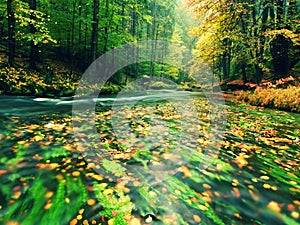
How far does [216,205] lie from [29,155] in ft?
9.25

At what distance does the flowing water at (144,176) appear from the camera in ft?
6.66

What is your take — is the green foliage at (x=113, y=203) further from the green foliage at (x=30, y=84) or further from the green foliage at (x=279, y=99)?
the green foliage at (x=30, y=84)

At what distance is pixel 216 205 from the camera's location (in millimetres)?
2207

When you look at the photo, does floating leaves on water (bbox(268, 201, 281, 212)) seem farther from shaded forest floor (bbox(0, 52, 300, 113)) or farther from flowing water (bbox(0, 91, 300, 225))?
shaded forest floor (bbox(0, 52, 300, 113))

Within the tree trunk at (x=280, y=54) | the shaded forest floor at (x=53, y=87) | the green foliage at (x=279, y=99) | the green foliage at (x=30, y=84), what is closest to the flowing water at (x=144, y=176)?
the green foliage at (x=279, y=99)

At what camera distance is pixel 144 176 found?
279cm

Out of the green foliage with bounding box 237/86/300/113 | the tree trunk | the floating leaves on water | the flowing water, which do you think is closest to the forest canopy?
the tree trunk

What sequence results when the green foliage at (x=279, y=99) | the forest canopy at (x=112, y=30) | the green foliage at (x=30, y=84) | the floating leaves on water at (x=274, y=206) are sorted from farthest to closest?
the forest canopy at (x=112, y=30)
the green foliage at (x=30, y=84)
the green foliage at (x=279, y=99)
the floating leaves on water at (x=274, y=206)

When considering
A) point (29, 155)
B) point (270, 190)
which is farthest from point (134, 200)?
point (29, 155)

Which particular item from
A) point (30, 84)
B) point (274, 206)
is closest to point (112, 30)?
point (30, 84)

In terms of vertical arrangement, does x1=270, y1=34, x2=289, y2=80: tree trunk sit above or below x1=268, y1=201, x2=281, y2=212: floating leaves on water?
above

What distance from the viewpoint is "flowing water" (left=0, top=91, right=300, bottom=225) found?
2.03m

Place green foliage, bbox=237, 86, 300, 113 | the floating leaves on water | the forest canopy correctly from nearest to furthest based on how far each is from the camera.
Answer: the floating leaves on water < green foliage, bbox=237, 86, 300, 113 < the forest canopy

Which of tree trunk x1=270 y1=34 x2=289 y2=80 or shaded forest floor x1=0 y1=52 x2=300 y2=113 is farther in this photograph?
tree trunk x1=270 y1=34 x2=289 y2=80
